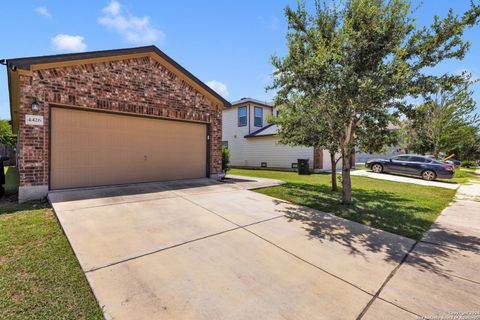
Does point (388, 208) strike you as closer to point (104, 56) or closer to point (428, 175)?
point (104, 56)

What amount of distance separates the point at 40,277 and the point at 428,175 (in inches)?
671

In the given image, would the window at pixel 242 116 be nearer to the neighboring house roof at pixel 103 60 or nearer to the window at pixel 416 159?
the neighboring house roof at pixel 103 60

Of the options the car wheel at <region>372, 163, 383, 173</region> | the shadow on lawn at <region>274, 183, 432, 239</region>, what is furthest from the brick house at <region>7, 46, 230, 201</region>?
the car wheel at <region>372, 163, 383, 173</region>

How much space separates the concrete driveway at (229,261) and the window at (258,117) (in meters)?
14.5

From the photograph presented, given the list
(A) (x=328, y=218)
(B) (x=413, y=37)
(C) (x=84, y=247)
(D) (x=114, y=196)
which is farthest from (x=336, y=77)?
(D) (x=114, y=196)

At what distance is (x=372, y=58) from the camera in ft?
16.5

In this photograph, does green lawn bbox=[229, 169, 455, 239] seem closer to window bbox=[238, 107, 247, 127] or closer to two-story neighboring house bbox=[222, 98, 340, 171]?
two-story neighboring house bbox=[222, 98, 340, 171]

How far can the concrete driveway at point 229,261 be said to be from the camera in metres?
2.20

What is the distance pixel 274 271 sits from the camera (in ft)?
9.31

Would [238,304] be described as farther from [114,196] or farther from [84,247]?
[114,196]

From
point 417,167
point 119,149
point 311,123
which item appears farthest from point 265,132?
point 119,149

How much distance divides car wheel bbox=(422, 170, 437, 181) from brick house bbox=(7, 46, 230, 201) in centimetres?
1252

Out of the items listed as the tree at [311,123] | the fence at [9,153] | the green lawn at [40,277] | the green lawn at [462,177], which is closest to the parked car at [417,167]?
the green lawn at [462,177]

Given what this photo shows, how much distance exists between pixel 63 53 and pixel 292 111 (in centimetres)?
646
